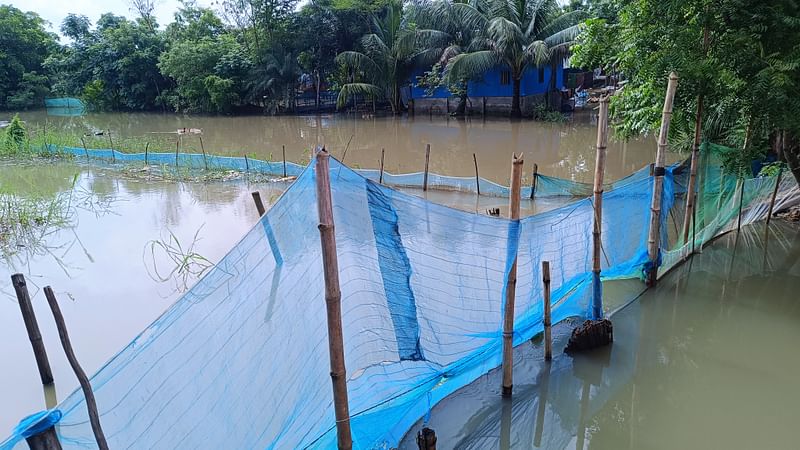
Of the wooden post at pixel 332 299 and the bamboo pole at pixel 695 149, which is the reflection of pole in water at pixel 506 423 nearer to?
the wooden post at pixel 332 299

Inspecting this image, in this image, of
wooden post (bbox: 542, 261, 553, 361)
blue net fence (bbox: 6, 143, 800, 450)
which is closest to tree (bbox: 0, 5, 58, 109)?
blue net fence (bbox: 6, 143, 800, 450)

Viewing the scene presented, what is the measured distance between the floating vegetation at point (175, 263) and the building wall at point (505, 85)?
17.5m

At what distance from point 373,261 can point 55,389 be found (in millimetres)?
3210

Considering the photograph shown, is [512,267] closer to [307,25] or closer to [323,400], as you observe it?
[323,400]

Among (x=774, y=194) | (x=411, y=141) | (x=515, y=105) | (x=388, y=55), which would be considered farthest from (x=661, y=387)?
(x=388, y=55)

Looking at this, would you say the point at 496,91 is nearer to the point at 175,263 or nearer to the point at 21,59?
the point at 175,263

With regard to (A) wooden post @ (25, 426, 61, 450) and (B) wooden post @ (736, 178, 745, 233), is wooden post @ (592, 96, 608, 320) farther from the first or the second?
(A) wooden post @ (25, 426, 61, 450)

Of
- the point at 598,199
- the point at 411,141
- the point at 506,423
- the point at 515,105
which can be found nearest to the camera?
the point at 506,423

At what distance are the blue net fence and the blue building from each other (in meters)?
Result: 19.5

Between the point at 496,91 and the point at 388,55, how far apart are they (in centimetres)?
497

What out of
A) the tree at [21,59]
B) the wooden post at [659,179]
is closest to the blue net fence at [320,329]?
the wooden post at [659,179]

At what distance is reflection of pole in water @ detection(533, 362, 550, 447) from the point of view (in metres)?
3.60

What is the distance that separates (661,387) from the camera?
13.3 feet

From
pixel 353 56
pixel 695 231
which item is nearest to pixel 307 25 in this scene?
pixel 353 56
